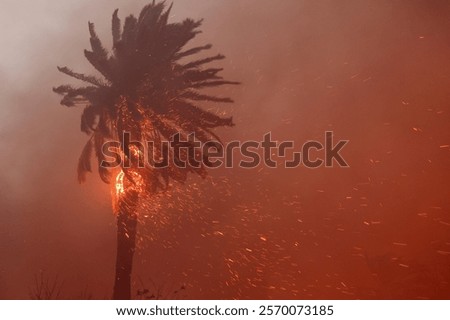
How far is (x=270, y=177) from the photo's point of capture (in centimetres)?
461

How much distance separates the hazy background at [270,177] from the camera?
14.5 feet

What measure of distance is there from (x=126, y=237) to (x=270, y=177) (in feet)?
5.01

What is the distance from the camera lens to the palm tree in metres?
4.64

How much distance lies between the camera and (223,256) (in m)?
4.51

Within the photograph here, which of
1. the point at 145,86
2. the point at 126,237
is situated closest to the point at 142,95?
the point at 145,86

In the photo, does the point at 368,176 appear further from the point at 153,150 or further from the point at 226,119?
the point at 153,150

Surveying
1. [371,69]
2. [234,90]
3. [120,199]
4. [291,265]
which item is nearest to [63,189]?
[120,199]
